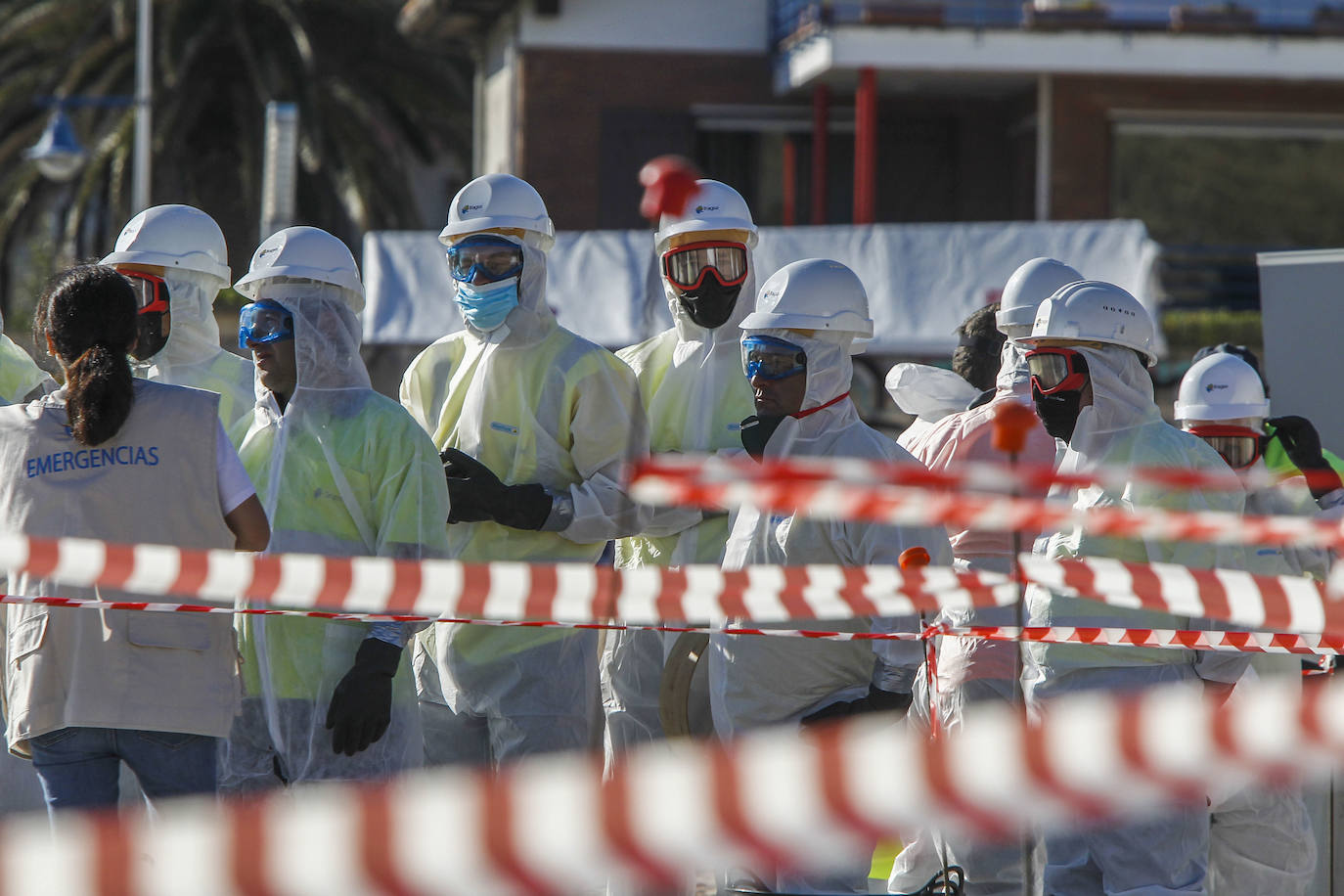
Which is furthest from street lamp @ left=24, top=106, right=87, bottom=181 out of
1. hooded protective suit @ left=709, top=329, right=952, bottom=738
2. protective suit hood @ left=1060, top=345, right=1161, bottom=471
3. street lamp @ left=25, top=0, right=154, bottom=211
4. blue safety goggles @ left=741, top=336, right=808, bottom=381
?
protective suit hood @ left=1060, top=345, right=1161, bottom=471

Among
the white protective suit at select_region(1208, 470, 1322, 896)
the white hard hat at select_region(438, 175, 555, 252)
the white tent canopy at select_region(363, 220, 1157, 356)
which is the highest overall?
the white tent canopy at select_region(363, 220, 1157, 356)

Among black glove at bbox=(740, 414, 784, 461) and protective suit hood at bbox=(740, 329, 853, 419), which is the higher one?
protective suit hood at bbox=(740, 329, 853, 419)

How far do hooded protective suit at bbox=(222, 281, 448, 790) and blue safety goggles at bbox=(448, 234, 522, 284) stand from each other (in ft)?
2.48

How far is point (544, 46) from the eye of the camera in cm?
2041

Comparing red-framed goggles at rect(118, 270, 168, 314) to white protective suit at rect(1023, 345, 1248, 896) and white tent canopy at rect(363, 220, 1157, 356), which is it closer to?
white protective suit at rect(1023, 345, 1248, 896)

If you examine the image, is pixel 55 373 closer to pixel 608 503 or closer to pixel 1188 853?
pixel 608 503

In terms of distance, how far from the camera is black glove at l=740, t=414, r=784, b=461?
4707mm

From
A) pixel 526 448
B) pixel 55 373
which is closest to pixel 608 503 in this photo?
pixel 526 448

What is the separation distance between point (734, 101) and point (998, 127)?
10.6ft

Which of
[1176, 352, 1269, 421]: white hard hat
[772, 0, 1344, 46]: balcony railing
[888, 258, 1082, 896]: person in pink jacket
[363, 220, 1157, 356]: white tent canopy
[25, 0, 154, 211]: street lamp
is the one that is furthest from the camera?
[772, 0, 1344, 46]: balcony railing

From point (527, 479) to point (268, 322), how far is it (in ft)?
2.83

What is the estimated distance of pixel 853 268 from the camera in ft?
47.8

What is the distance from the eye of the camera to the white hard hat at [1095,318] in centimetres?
461

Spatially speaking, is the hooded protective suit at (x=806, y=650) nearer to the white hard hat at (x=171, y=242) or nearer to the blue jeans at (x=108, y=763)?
the blue jeans at (x=108, y=763)
